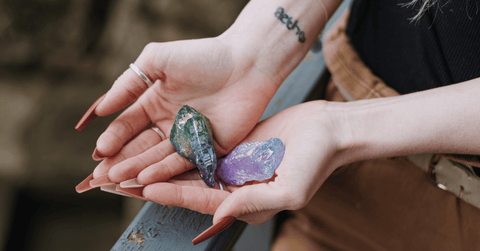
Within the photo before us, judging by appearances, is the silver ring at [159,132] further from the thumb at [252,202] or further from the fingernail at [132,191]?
the thumb at [252,202]

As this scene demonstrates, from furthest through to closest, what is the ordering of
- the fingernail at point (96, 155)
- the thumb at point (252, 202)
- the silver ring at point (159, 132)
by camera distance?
the silver ring at point (159, 132) → the fingernail at point (96, 155) → the thumb at point (252, 202)

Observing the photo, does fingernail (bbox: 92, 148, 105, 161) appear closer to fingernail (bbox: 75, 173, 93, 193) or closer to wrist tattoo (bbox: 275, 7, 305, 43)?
fingernail (bbox: 75, 173, 93, 193)

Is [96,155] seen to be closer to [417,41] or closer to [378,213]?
[378,213]

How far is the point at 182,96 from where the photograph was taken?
3.07ft

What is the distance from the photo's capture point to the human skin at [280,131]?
0.67 m

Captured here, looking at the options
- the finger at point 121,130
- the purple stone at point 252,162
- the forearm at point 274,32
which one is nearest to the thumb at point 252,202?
the purple stone at point 252,162

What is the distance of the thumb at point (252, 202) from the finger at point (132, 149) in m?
0.32

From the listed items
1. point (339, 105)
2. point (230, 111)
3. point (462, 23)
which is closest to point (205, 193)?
point (230, 111)

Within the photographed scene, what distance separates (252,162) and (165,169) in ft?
0.81

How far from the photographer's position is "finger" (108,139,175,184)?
0.69 metres

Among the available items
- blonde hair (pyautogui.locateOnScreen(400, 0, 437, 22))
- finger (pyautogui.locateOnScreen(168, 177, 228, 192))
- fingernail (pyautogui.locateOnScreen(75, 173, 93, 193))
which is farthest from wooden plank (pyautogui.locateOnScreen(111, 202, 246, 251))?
blonde hair (pyautogui.locateOnScreen(400, 0, 437, 22))

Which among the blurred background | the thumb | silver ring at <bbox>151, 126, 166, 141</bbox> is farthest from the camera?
the blurred background

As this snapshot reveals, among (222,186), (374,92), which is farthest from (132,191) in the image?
(374,92)

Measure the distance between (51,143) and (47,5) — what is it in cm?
75
